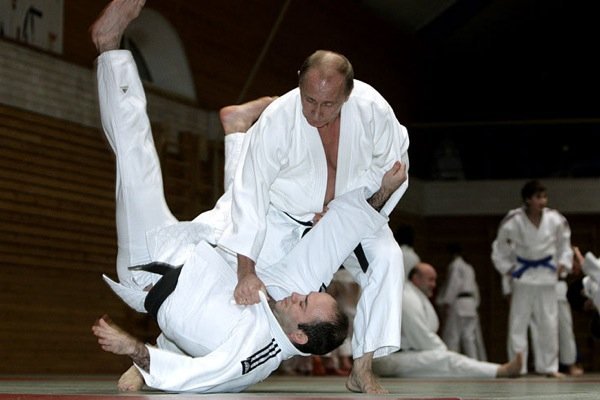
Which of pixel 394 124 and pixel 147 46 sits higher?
pixel 147 46

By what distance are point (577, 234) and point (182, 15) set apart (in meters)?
Answer: 6.49

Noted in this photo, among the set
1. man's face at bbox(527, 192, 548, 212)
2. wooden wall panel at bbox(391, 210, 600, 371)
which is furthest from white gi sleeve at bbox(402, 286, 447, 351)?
wooden wall panel at bbox(391, 210, 600, 371)

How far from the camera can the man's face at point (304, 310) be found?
147 inches

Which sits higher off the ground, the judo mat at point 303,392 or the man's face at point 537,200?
the man's face at point 537,200

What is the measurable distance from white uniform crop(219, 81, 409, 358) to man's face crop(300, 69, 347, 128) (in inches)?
8.8

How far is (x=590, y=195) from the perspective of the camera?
45.3ft

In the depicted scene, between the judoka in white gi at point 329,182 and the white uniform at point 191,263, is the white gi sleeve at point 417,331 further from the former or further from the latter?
the judoka in white gi at point 329,182

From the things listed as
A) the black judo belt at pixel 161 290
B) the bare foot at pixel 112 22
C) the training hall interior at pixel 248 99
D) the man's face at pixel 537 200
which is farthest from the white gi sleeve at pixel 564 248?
the black judo belt at pixel 161 290

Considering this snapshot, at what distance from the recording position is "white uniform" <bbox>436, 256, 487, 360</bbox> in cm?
1187

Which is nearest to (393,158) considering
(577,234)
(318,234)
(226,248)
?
(318,234)

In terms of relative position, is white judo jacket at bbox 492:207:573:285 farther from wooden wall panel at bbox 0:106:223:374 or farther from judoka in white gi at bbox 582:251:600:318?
wooden wall panel at bbox 0:106:223:374

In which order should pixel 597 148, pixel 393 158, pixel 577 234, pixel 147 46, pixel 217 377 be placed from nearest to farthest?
1. pixel 217 377
2. pixel 393 158
3. pixel 147 46
4. pixel 597 148
5. pixel 577 234

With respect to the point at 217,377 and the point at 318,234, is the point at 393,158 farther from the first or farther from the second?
the point at 217,377

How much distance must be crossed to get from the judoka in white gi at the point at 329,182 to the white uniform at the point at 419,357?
333 cm
